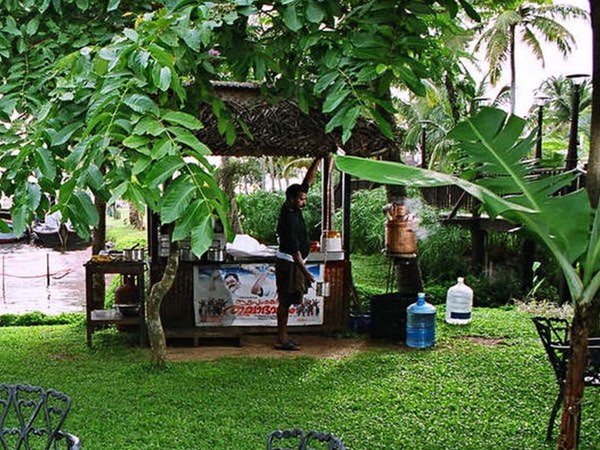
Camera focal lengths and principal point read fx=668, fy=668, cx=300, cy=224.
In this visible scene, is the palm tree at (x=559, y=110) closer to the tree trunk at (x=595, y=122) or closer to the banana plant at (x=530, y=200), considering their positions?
the tree trunk at (x=595, y=122)

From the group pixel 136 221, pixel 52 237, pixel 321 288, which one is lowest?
pixel 321 288

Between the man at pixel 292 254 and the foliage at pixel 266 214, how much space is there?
8.59 metres

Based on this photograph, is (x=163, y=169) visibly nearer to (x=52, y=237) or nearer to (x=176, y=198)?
(x=176, y=198)

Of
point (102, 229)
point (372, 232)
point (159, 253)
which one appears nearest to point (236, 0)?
point (159, 253)

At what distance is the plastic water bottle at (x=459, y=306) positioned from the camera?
26.3 feet

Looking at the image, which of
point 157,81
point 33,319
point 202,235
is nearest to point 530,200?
point 202,235

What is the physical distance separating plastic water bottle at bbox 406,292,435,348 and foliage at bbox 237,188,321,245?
8632 millimetres

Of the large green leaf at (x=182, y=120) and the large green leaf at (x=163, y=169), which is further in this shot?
the large green leaf at (x=182, y=120)

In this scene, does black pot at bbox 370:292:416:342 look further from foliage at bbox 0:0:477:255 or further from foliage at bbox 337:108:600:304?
foliage at bbox 337:108:600:304

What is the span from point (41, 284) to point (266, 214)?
567cm

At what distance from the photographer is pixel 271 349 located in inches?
275

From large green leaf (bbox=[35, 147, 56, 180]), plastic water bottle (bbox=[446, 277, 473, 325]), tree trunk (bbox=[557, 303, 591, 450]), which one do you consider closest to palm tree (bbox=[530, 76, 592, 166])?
plastic water bottle (bbox=[446, 277, 473, 325])

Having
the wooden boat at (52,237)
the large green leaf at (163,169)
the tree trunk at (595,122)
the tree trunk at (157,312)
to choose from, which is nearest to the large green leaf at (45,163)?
the large green leaf at (163,169)

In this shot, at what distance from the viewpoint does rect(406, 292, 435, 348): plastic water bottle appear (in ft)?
22.3
